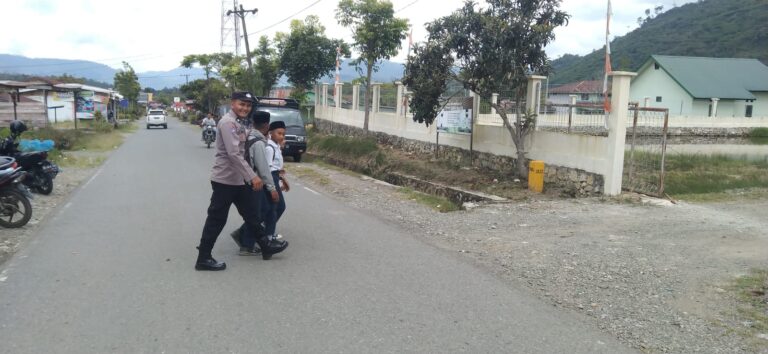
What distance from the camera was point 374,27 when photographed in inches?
824

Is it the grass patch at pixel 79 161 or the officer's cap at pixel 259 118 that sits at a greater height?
the officer's cap at pixel 259 118

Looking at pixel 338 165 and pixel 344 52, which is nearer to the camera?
pixel 338 165

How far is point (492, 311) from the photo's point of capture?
16.5 ft

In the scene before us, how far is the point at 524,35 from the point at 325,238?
22.0 feet

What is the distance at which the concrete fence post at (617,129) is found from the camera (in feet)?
35.0

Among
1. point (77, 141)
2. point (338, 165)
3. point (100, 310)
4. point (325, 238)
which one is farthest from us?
point (77, 141)

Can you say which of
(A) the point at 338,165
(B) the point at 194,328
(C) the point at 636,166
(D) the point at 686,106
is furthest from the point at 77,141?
(D) the point at 686,106

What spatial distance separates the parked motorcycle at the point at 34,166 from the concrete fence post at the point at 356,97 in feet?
52.2

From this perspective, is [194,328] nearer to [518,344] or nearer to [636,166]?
[518,344]

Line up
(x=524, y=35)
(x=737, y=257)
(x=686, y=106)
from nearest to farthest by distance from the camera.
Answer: (x=737, y=257)
(x=524, y=35)
(x=686, y=106)

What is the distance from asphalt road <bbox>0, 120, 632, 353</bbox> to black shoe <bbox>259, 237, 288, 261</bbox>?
13 centimetres

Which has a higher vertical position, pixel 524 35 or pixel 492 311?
pixel 524 35

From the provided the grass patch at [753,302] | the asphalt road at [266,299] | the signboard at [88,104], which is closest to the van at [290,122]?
the asphalt road at [266,299]

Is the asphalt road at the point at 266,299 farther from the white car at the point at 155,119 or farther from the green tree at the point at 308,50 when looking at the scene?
the white car at the point at 155,119
